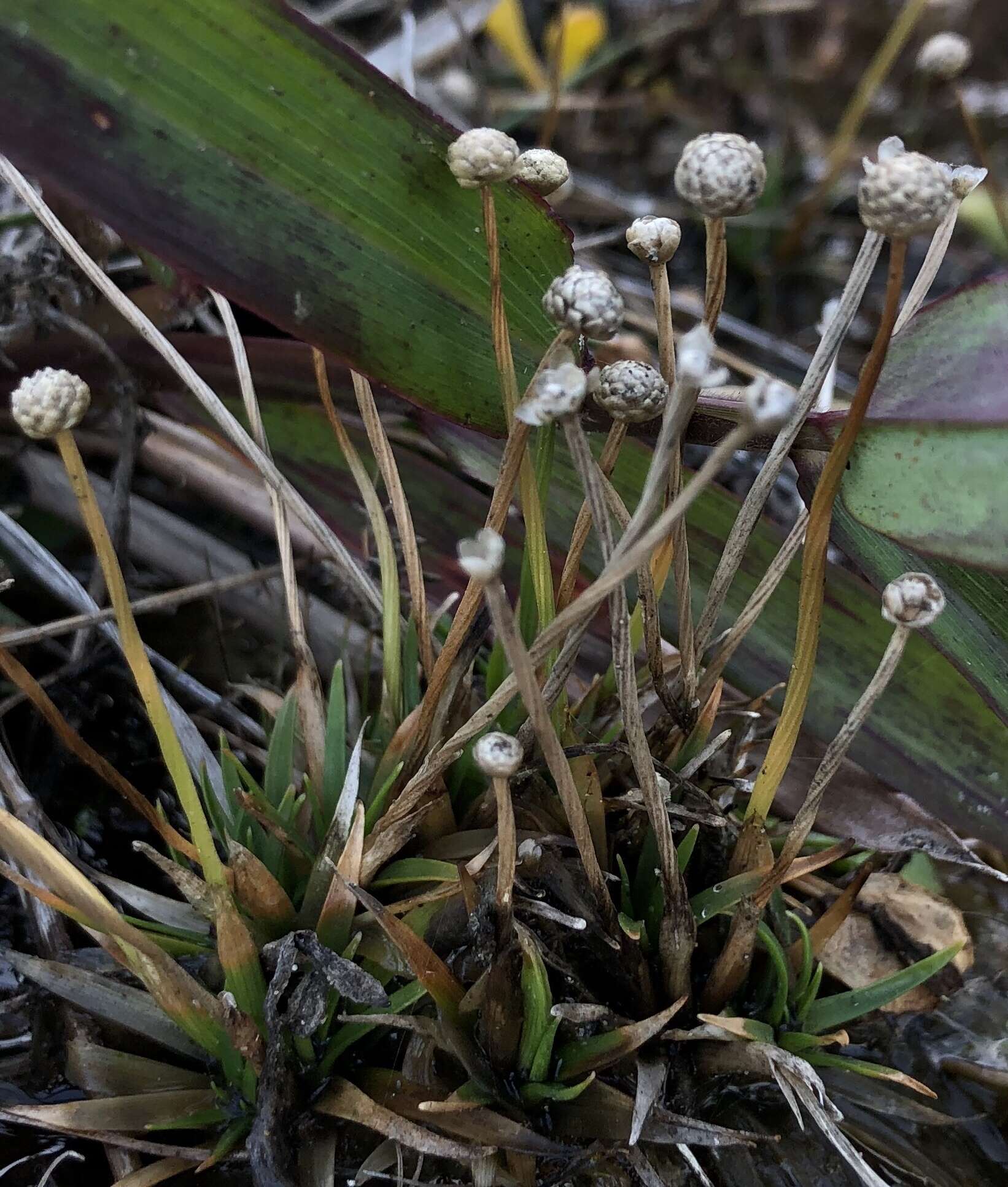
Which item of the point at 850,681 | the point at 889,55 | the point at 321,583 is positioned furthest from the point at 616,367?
the point at 889,55

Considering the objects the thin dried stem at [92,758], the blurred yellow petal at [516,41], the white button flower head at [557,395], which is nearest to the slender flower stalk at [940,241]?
the white button flower head at [557,395]

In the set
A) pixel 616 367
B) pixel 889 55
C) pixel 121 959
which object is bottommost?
pixel 121 959

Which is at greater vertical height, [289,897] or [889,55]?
[889,55]

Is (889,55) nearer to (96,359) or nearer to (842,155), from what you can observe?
(842,155)

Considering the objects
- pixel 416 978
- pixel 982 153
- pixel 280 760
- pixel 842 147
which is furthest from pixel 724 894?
pixel 842 147

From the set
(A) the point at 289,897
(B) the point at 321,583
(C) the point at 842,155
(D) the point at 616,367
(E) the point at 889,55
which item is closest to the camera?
(D) the point at 616,367

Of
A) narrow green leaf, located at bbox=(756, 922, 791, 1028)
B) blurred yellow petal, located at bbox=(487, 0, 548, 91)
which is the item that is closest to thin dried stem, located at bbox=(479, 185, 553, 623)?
narrow green leaf, located at bbox=(756, 922, 791, 1028)

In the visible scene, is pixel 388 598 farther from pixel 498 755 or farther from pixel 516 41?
pixel 516 41

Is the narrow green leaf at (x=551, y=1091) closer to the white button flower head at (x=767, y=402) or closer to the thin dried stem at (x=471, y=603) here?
the thin dried stem at (x=471, y=603)
